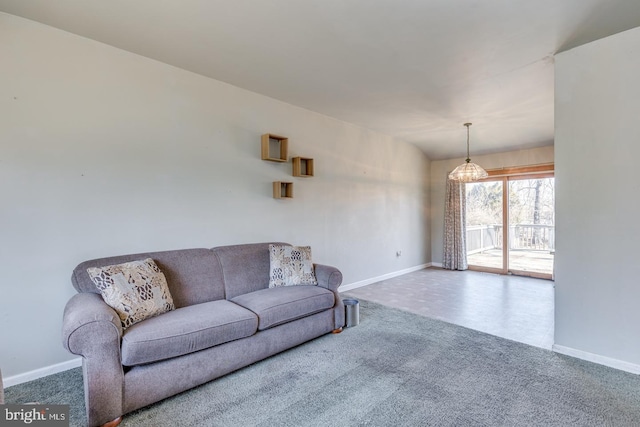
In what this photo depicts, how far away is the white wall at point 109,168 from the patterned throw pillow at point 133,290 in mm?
485

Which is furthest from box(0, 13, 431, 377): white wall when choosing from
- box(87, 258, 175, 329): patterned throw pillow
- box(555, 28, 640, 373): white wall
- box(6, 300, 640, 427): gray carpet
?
box(555, 28, 640, 373): white wall

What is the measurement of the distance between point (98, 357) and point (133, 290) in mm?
493

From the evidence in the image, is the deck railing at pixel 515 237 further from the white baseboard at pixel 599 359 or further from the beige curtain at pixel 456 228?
the white baseboard at pixel 599 359

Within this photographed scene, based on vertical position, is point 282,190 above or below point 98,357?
above

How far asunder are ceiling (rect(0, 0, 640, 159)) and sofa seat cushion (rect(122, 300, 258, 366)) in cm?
210

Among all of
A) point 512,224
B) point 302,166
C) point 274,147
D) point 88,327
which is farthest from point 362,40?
point 512,224

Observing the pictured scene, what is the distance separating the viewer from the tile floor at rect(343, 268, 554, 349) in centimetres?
307

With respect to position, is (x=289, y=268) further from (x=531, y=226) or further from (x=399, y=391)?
(x=531, y=226)

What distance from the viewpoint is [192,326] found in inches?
77.4

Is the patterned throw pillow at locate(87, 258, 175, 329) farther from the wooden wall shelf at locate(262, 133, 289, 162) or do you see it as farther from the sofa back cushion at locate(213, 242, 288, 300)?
the wooden wall shelf at locate(262, 133, 289, 162)

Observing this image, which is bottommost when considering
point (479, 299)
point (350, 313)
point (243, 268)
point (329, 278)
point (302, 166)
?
point (479, 299)

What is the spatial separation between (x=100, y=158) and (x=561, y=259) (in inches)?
155

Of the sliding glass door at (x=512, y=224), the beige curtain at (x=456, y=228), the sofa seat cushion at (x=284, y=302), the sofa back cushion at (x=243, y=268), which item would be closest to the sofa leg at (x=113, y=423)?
the sofa seat cushion at (x=284, y=302)

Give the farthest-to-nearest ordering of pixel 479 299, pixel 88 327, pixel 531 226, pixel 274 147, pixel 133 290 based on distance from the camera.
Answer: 1. pixel 531 226
2. pixel 479 299
3. pixel 274 147
4. pixel 133 290
5. pixel 88 327
